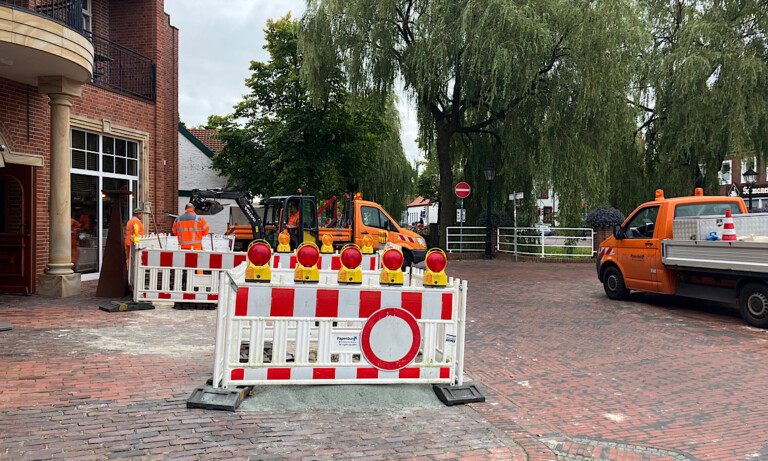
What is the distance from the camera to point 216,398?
4379 millimetres

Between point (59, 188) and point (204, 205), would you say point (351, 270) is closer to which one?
point (59, 188)

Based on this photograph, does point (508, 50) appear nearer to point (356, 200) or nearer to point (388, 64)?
point (388, 64)

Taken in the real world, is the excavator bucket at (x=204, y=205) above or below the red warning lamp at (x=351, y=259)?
above

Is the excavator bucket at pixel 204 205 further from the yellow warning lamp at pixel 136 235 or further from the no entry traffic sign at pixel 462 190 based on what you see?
the no entry traffic sign at pixel 462 190

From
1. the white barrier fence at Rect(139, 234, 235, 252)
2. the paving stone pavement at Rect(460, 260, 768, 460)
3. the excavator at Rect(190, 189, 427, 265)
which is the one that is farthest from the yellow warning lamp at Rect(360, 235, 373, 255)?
the excavator at Rect(190, 189, 427, 265)

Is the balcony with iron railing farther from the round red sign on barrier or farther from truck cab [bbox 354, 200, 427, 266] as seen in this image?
the round red sign on barrier

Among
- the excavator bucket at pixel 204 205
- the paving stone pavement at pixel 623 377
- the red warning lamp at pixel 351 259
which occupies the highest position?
the excavator bucket at pixel 204 205

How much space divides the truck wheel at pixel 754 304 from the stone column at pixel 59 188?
38.7ft

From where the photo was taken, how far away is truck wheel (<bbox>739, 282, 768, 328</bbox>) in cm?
809

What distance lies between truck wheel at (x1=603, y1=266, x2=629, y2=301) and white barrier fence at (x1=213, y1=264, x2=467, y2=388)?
7.20 m

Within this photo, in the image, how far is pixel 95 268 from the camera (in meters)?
13.2

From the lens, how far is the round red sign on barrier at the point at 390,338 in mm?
4672

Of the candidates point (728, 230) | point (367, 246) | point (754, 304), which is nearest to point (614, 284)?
point (728, 230)

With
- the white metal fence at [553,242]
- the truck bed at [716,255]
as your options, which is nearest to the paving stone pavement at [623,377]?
the truck bed at [716,255]
